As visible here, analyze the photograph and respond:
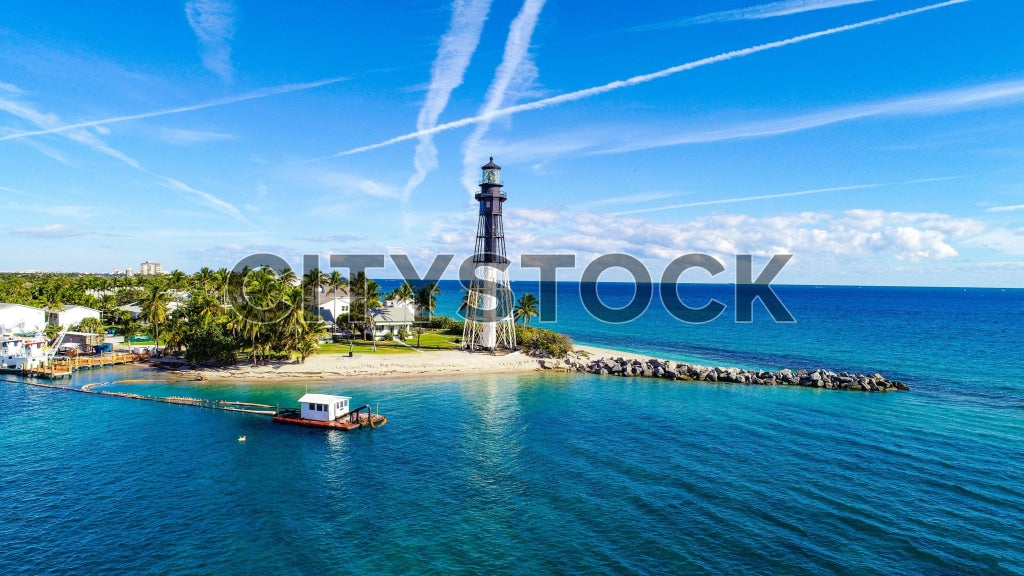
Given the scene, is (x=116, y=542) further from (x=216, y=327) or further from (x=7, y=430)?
(x=216, y=327)

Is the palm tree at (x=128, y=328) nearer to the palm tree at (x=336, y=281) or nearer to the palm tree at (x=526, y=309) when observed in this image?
the palm tree at (x=336, y=281)

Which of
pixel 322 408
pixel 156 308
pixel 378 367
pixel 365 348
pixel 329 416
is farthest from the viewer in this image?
pixel 365 348

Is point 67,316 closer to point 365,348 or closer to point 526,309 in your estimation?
point 365,348

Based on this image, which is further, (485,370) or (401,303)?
(401,303)

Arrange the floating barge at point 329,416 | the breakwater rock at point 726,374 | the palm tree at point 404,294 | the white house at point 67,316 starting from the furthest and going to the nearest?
the palm tree at point 404,294, the white house at point 67,316, the breakwater rock at point 726,374, the floating barge at point 329,416

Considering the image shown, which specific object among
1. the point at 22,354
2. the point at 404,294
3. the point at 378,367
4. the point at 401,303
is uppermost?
the point at 404,294

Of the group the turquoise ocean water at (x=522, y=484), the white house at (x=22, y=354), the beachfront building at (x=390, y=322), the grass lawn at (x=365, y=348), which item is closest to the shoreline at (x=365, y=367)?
the grass lawn at (x=365, y=348)

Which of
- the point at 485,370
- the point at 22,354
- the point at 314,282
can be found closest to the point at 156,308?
the point at 22,354
